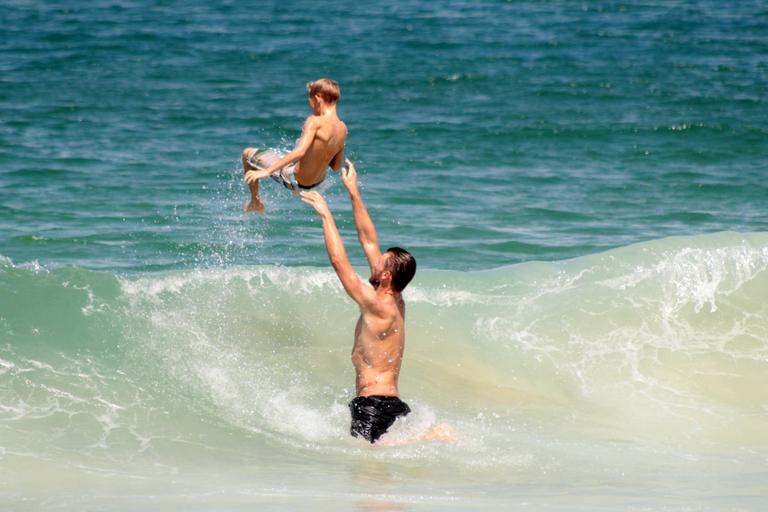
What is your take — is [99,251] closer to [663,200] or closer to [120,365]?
[120,365]

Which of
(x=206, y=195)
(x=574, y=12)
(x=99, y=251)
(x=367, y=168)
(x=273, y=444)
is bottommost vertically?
(x=273, y=444)

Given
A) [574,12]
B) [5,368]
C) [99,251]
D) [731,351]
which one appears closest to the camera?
[5,368]

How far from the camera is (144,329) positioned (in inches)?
393

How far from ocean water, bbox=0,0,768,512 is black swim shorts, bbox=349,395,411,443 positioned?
0.10 metres

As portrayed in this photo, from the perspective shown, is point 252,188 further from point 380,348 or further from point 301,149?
point 380,348

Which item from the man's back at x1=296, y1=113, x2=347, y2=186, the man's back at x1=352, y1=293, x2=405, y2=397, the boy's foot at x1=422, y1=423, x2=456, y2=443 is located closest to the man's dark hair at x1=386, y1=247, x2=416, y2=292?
the man's back at x1=352, y1=293, x2=405, y2=397

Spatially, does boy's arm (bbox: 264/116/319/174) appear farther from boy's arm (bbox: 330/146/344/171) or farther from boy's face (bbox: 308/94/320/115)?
boy's arm (bbox: 330/146/344/171)

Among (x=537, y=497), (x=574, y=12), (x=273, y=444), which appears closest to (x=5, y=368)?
(x=273, y=444)

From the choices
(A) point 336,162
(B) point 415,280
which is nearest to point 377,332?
(A) point 336,162

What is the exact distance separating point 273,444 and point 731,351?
4497mm

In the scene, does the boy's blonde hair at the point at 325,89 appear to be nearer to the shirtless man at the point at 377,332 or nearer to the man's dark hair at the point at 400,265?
the shirtless man at the point at 377,332

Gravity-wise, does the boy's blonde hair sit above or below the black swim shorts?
above

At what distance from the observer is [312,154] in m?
8.84

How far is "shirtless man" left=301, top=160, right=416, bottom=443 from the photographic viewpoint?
7.82 m
